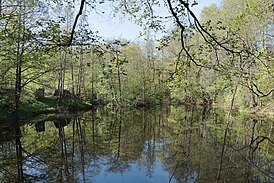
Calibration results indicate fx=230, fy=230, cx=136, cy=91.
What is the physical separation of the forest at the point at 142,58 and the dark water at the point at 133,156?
7.31 feet

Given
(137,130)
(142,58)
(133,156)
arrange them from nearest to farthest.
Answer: (133,156) < (137,130) < (142,58)

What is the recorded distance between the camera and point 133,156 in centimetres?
872

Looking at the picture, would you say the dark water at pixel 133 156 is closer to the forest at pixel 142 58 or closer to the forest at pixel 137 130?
the forest at pixel 137 130

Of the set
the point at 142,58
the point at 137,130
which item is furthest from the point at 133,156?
the point at 142,58

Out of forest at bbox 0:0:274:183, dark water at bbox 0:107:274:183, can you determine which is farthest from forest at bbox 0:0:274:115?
dark water at bbox 0:107:274:183

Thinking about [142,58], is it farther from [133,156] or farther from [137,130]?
[133,156]

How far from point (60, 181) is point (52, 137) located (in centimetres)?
583

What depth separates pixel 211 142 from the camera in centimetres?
1071

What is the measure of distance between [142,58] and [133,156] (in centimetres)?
2837

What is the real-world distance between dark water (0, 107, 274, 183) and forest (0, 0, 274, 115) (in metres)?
2.23

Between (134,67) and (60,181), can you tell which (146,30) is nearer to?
(60,181)

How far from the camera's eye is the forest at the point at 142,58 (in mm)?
4887

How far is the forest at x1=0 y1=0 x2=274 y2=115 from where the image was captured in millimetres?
4887

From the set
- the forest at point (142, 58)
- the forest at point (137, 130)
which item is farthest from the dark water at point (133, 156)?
the forest at point (142, 58)
